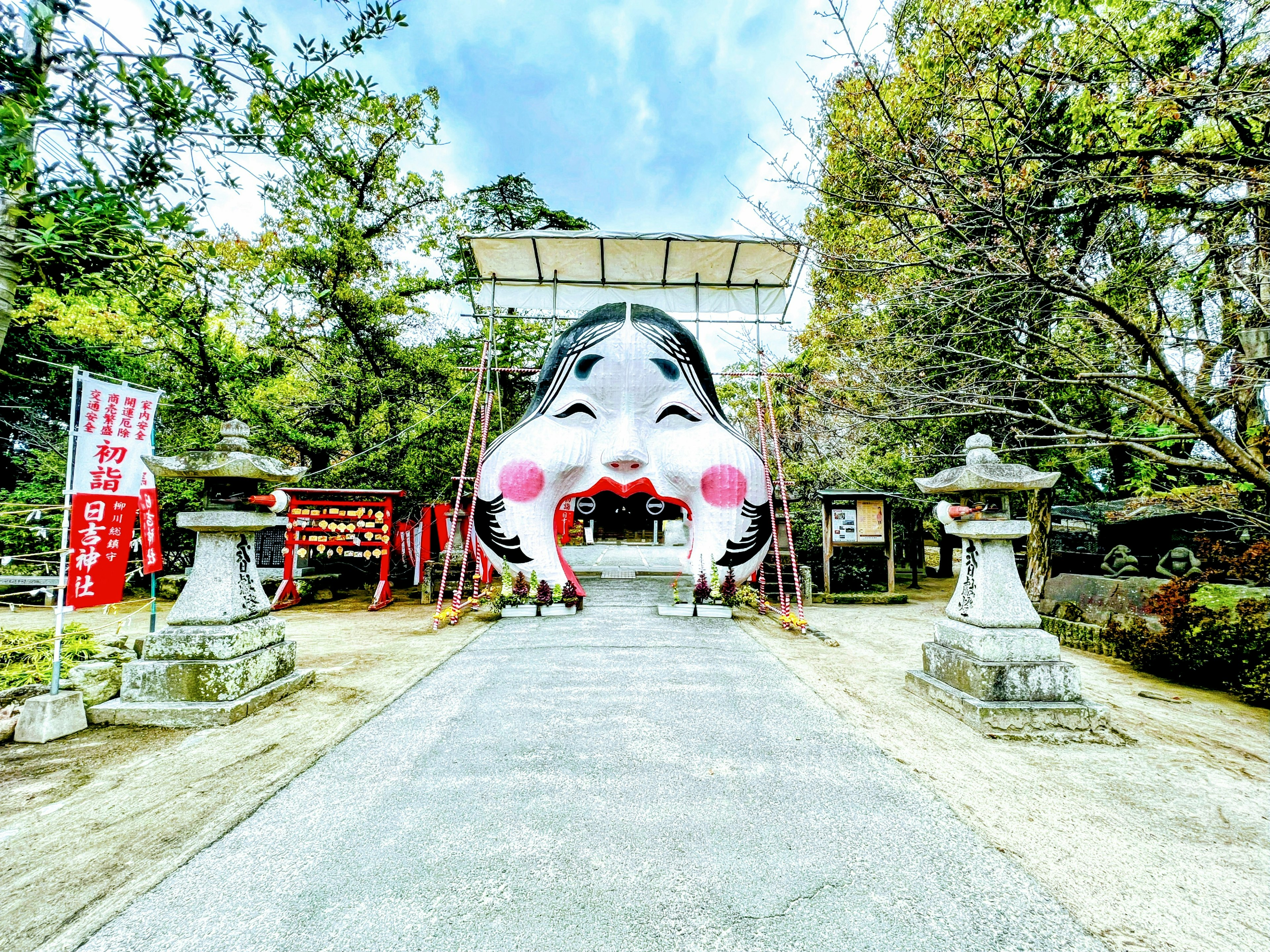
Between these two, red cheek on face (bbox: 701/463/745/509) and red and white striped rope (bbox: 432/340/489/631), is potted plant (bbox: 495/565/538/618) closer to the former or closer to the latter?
red and white striped rope (bbox: 432/340/489/631)

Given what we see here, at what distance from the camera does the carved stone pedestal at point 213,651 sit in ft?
12.6

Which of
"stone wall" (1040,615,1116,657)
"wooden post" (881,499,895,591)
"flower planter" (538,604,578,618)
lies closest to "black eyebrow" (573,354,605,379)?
"flower planter" (538,604,578,618)

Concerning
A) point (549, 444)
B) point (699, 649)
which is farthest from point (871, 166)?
point (549, 444)

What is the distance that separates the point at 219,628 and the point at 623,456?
16.5ft

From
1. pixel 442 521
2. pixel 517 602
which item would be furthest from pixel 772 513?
pixel 442 521

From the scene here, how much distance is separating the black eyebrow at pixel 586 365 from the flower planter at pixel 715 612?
149 inches

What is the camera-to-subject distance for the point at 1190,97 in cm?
346

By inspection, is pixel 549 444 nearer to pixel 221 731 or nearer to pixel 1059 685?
pixel 221 731

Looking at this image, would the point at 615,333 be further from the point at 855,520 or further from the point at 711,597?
the point at 855,520

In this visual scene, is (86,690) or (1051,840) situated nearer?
(1051,840)

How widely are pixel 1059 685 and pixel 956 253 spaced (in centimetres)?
312

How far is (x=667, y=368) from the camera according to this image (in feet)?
28.1

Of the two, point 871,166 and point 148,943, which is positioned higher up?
point 871,166

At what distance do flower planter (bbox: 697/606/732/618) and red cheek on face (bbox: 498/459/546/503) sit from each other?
2872mm
